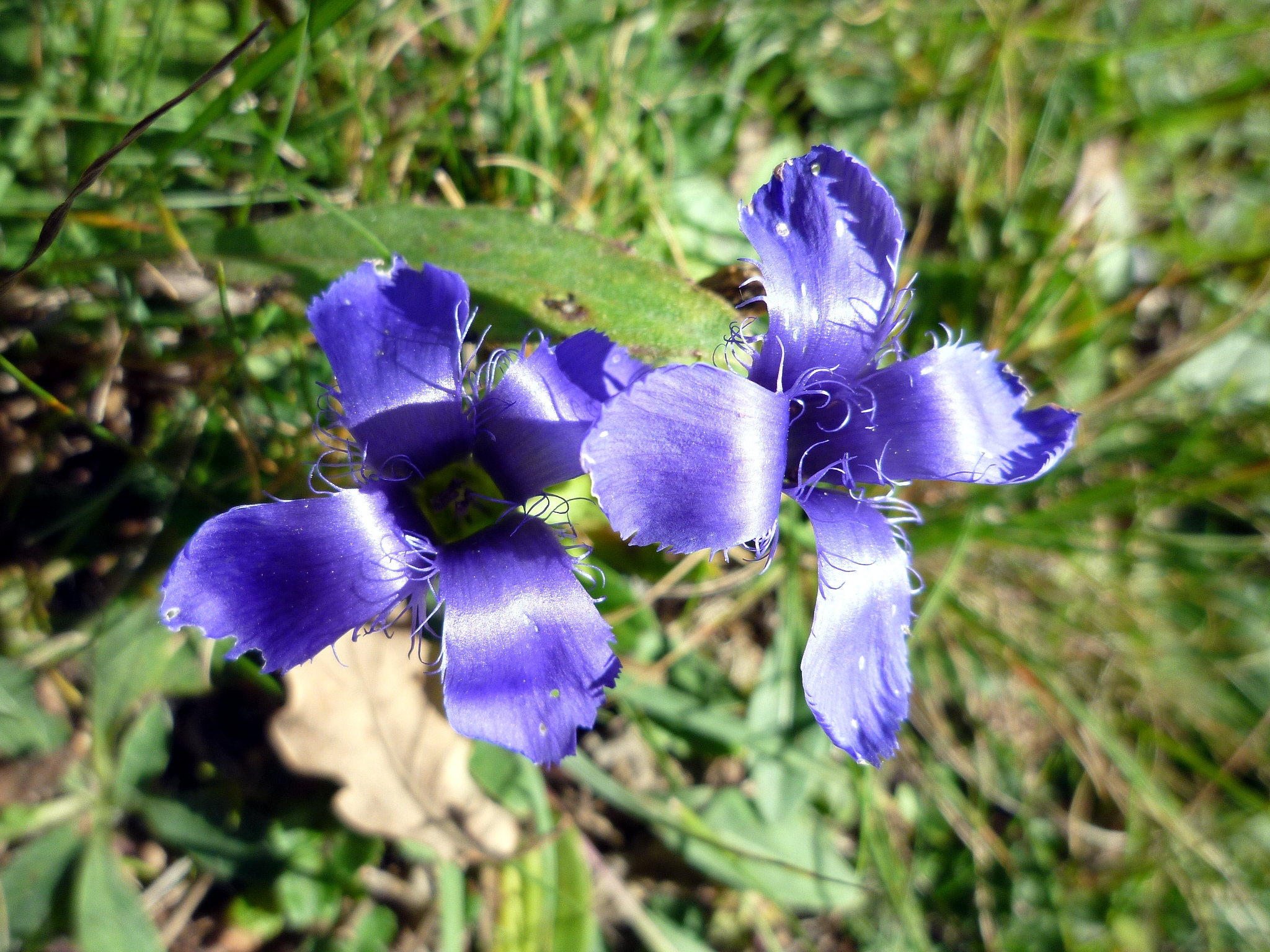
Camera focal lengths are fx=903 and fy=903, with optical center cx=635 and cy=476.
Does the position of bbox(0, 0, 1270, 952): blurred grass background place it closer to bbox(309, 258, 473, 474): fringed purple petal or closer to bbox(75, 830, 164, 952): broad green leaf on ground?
bbox(75, 830, 164, 952): broad green leaf on ground

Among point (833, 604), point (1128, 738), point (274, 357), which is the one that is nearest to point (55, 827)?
point (274, 357)

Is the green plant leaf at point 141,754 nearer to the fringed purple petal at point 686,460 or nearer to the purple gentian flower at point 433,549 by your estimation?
the purple gentian flower at point 433,549

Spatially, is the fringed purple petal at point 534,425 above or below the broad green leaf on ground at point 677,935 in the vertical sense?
above

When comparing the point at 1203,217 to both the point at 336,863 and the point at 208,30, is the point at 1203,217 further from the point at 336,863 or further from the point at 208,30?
the point at 336,863

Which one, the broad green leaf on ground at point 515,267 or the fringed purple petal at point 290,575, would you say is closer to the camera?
the fringed purple petal at point 290,575

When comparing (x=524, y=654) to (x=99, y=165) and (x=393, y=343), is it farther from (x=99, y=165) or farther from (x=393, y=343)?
(x=99, y=165)

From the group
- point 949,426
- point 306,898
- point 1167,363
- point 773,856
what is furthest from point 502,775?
point 1167,363

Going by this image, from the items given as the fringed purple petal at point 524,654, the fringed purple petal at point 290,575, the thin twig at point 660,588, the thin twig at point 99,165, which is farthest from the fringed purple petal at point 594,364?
the thin twig at point 660,588
